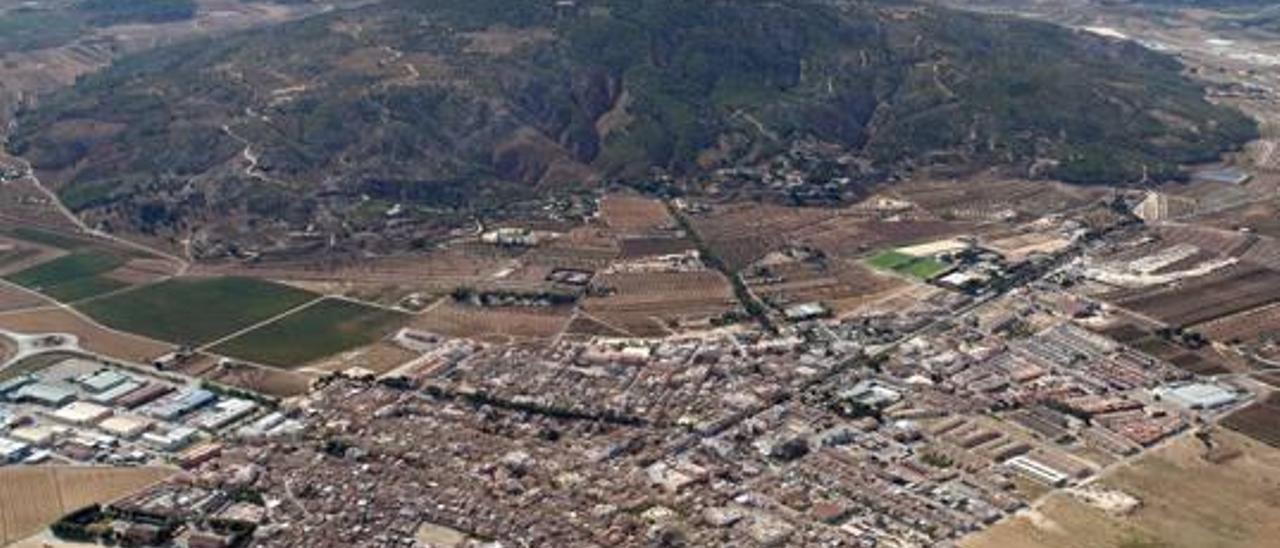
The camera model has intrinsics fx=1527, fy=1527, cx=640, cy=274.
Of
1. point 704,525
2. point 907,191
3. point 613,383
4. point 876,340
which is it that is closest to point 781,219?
point 907,191

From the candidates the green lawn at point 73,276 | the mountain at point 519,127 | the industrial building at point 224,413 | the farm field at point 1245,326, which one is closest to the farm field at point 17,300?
the green lawn at point 73,276

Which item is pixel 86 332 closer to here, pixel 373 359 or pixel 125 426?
pixel 125 426

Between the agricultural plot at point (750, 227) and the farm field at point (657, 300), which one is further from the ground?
the farm field at point (657, 300)

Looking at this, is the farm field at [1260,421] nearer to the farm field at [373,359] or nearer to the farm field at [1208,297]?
the farm field at [1208,297]

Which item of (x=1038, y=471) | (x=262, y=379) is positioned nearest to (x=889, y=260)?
(x=1038, y=471)

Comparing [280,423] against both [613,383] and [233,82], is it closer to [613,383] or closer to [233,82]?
[613,383]

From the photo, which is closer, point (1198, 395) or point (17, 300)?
point (1198, 395)
